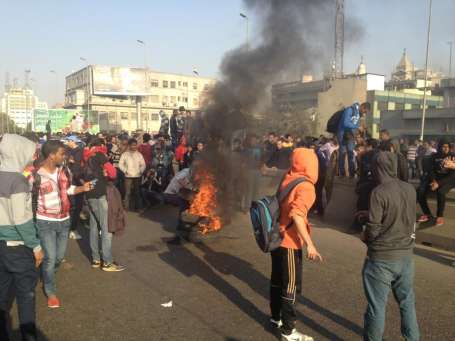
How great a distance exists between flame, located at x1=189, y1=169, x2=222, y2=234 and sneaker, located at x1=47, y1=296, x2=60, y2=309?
2885mm

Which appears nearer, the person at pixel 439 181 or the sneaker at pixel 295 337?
the sneaker at pixel 295 337

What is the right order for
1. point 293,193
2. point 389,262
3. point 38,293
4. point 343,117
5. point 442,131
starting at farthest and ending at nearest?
point 442,131 < point 343,117 < point 38,293 < point 293,193 < point 389,262

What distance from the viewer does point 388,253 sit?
10.1ft

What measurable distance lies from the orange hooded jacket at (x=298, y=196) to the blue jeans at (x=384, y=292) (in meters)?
0.69

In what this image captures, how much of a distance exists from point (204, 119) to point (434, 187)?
205 inches

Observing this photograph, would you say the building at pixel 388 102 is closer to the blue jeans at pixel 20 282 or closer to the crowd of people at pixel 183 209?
the crowd of people at pixel 183 209

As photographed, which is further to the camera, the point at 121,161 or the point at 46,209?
the point at 121,161

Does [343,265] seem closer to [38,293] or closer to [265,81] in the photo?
[38,293]

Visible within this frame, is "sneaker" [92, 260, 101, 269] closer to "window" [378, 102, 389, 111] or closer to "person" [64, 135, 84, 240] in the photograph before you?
"person" [64, 135, 84, 240]

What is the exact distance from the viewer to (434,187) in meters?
6.84

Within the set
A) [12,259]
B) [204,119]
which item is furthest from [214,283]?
[204,119]

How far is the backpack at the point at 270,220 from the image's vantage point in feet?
11.7

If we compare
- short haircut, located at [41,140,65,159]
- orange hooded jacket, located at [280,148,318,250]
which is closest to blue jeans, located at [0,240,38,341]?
short haircut, located at [41,140,65,159]

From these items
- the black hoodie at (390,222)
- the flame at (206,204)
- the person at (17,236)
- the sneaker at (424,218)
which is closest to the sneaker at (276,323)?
the black hoodie at (390,222)
